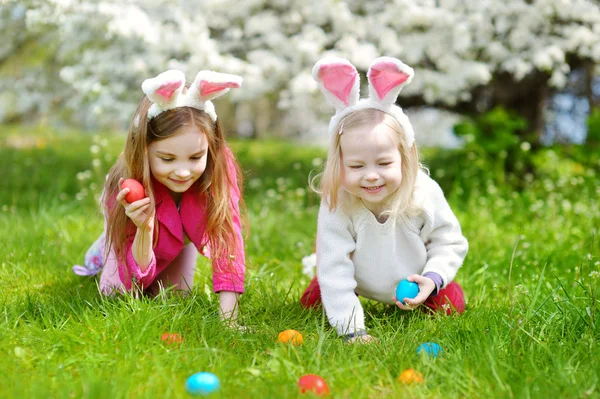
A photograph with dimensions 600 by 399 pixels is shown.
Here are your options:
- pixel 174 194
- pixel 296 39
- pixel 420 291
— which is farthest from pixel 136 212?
pixel 296 39

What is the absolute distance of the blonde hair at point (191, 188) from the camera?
2.47 m

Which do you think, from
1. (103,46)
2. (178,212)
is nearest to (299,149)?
(103,46)

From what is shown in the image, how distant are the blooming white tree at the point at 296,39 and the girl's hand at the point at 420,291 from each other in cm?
229

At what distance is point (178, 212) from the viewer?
8.96ft

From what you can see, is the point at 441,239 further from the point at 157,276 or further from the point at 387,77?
the point at 157,276

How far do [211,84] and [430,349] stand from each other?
3.90 feet

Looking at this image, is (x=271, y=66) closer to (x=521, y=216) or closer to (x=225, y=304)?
(x=521, y=216)

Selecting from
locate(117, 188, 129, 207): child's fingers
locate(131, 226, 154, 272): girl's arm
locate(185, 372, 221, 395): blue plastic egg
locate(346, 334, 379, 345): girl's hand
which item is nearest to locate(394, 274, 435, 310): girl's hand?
locate(346, 334, 379, 345): girl's hand

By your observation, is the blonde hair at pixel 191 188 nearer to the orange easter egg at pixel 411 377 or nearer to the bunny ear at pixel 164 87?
the bunny ear at pixel 164 87

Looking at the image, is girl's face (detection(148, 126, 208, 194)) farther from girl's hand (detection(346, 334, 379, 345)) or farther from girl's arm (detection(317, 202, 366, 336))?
girl's hand (detection(346, 334, 379, 345))

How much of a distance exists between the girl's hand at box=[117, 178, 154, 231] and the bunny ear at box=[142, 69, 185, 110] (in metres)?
0.34

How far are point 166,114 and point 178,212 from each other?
1.47 feet

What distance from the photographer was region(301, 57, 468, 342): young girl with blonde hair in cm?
240

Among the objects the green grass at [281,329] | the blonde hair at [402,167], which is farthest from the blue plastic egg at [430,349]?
the blonde hair at [402,167]
